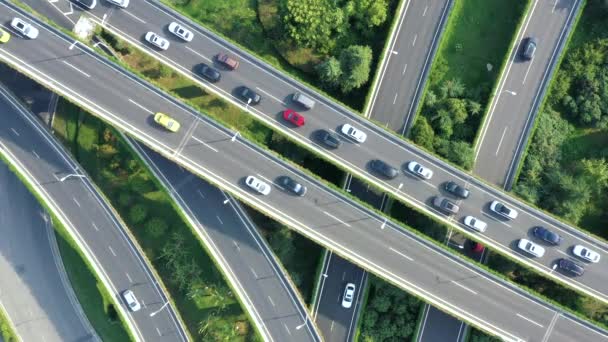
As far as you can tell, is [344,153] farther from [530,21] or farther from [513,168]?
[530,21]

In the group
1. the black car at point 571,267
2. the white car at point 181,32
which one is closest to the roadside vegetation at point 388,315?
the black car at point 571,267

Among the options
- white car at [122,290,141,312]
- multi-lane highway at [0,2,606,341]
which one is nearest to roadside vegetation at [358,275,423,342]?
multi-lane highway at [0,2,606,341]

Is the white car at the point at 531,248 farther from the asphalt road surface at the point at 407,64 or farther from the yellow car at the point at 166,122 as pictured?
the yellow car at the point at 166,122

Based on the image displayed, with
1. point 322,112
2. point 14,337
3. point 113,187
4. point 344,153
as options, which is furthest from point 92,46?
point 14,337

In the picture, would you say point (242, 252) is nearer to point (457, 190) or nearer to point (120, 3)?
point (457, 190)

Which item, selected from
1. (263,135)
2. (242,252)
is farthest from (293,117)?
(242,252)

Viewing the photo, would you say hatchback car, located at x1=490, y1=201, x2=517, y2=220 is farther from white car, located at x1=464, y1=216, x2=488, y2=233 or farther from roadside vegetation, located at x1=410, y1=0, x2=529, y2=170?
roadside vegetation, located at x1=410, y1=0, x2=529, y2=170
